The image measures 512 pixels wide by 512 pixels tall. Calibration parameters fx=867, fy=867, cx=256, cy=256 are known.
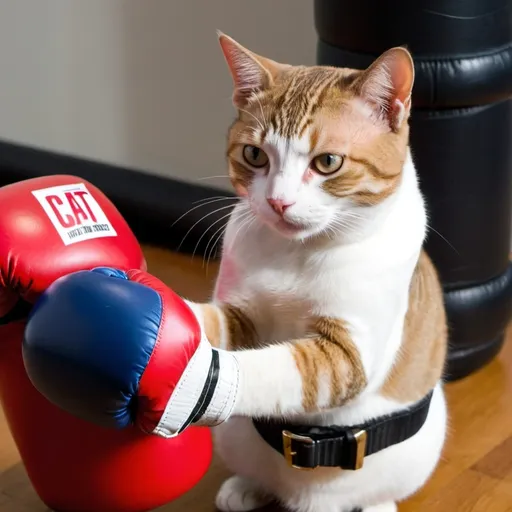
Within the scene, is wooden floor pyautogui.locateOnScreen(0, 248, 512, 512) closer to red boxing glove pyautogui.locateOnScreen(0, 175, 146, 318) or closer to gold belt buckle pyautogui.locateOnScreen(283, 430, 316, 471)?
gold belt buckle pyautogui.locateOnScreen(283, 430, 316, 471)

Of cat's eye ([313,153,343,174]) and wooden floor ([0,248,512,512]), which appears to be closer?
cat's eye ([313,153,343,174])

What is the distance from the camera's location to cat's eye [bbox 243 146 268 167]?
107 cm

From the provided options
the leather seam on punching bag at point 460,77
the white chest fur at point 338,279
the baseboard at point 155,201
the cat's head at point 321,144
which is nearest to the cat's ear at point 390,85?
the cat's head at point 321,144

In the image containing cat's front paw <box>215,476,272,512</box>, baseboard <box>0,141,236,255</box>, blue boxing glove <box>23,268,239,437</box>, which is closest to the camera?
blue boxing glove <box>23,268,239,437</box>

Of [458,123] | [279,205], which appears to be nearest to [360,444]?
[279,205]

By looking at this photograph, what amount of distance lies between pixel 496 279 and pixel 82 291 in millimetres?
1080

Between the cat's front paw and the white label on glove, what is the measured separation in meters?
0.47

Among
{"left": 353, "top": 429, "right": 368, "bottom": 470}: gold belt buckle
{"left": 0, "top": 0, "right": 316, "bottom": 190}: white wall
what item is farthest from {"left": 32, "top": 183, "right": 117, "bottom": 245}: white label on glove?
{"left": 0, "top": 0, "right": 316, "bottom": 190}: white wall

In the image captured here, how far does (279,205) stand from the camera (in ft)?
3.32

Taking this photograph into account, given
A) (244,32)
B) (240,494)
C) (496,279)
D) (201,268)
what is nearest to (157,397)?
(240,494)

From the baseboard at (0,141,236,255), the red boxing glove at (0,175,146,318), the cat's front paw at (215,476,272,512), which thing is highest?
the red boxing glove at (0,175,146,318)

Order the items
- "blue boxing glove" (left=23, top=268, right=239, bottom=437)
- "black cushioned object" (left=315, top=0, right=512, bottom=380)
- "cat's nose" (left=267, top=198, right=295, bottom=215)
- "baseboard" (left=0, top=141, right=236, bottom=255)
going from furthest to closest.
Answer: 1. "baseboard" (left=0, top=141, right=236, bottom=255)
2. "black cushioned object" (left=315, top=0, right=512, bottom=380)
3. "cat's nose" (left=267, top=198, right=295, bottom=215)
4. "blue boxing glove" (left=23, top=268, right=239, bottom=437)

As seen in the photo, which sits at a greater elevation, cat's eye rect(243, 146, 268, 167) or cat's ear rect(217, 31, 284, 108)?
cat's ear rect(217, 31, 284, 108)

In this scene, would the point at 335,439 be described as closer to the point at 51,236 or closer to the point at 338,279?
the point at 338,279
